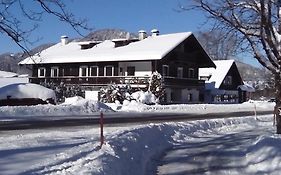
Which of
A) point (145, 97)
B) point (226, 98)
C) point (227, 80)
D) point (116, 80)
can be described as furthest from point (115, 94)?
point (226, 98)

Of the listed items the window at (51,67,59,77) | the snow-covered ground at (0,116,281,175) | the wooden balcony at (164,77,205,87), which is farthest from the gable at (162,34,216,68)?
the snow-covered ground at (0,116,281,175)

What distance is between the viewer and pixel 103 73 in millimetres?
59969

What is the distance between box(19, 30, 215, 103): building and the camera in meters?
56.0

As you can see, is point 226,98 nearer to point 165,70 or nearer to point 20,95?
point 165,70

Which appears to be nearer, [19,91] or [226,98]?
[19,91]

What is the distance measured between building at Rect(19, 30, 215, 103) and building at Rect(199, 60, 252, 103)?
24.5 feet

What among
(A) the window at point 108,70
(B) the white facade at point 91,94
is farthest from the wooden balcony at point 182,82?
(B) the white facade at point 91,94

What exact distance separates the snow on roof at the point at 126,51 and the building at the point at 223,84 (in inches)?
572

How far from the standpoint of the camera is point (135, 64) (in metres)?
58.3

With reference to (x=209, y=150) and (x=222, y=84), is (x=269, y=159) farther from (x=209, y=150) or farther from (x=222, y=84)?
(x=222, y=84)

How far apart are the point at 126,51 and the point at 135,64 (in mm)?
1895

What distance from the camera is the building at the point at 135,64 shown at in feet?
184

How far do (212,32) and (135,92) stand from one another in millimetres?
31579

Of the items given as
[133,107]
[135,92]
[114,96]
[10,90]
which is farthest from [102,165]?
[135,92]
